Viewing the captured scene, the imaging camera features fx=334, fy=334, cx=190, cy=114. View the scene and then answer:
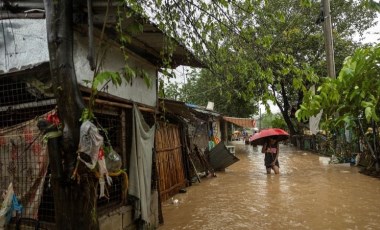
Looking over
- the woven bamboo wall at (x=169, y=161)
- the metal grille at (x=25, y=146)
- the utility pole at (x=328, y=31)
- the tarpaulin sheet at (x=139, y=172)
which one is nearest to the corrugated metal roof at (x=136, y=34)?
the metal grille at (x=25, y=146)

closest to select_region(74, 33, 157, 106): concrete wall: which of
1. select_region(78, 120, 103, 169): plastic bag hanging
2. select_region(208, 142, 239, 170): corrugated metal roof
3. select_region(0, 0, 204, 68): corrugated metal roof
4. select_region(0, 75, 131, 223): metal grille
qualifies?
select_region(0, 0, 204, 68): corrugated metal roof

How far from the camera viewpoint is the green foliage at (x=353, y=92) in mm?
9078

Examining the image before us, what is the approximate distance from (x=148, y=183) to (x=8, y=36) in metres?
3.29

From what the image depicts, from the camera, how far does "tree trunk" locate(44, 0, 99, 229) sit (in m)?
3.28

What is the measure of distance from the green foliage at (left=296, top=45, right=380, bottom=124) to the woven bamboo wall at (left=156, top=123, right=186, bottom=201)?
158 inches

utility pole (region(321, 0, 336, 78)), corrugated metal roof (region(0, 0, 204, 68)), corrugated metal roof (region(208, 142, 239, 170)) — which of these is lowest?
corrugated metal roof (region(208, 142, 239, 170))

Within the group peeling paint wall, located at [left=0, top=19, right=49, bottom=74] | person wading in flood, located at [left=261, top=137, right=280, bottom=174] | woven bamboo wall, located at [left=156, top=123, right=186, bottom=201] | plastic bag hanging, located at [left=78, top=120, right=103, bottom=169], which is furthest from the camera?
person wading in flood, located at [left=261, top=137, right=280, bottom=174]

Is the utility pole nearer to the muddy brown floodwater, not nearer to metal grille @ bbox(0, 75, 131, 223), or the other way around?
the muddy brown floodwater

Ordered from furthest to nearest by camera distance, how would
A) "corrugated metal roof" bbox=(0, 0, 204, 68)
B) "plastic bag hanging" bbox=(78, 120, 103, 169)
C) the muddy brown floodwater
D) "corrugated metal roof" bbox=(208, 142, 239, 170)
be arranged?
"corrugated metal roof" bbox=(208, 142, 239, 170)
the muddy brown floodwater
"corrugated metal roof" bbox=(0, 0, 204, 68)
"plastic bag hanging" bbox=(78, 120, 103, 169)

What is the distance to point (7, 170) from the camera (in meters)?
4.93

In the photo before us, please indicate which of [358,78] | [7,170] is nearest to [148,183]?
[7,170]

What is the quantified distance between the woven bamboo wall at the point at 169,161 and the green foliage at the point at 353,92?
13.2ft

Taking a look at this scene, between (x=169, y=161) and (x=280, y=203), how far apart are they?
3.10 metres

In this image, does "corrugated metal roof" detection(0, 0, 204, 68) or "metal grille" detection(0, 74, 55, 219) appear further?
"metal grille" detection(0, 74, 55, 219)
